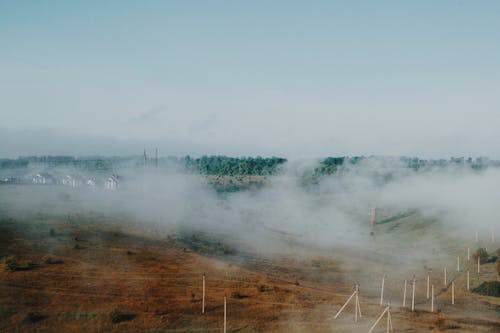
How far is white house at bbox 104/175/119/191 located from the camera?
252 feet

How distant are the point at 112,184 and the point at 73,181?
12272 millimetres

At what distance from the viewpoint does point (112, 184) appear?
7781 centimetres

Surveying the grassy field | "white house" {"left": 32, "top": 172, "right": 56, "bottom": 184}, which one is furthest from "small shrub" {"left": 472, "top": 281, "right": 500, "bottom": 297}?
"white house" {"left": 32, "top": 172, "right": 56, "bottom": 184}

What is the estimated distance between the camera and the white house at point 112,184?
76.8 metres

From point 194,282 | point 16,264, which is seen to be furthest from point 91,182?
point 194,282

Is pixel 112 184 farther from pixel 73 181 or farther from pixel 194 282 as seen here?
Result: pixel 194 282

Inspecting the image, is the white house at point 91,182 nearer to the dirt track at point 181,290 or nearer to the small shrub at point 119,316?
the dirt track at point 181,290

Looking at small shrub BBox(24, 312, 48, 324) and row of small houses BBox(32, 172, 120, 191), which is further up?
row of small houses BBox(32, 172, 120, 191)

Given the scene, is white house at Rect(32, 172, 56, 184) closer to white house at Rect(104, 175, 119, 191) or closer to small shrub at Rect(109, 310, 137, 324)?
white house at Rect(104, 175, 119, 191)

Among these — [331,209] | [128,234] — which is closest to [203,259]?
[128,234]

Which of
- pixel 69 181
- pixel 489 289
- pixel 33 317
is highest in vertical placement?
pixel 69 181

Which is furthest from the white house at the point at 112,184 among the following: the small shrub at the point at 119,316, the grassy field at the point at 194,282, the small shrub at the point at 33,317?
the small shrub at the point at 119,316

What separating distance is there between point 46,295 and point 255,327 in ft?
33.4

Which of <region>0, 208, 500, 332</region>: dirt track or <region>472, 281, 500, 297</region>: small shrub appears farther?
<region>472, 281, 500, 297</region>: small shrub
